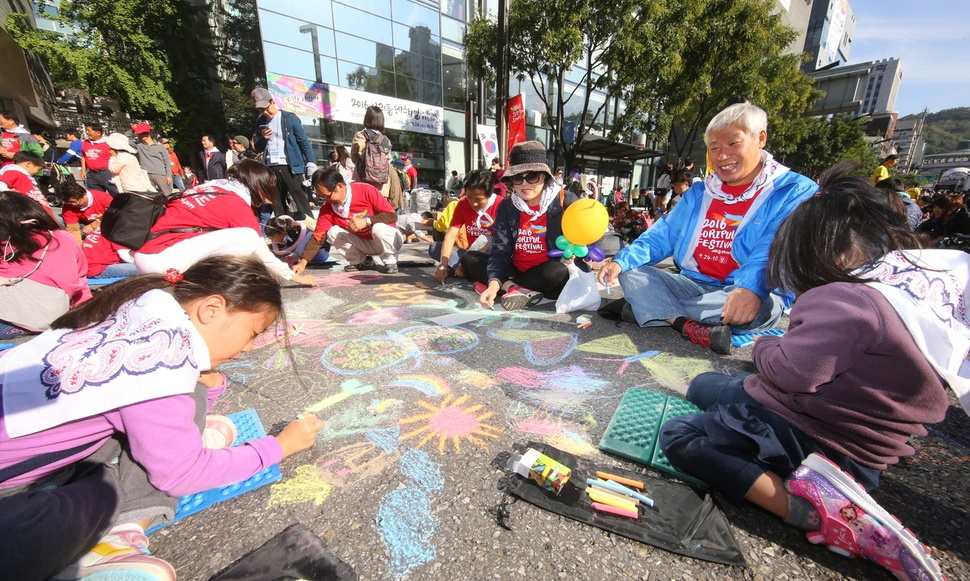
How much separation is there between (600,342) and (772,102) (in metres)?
19.4

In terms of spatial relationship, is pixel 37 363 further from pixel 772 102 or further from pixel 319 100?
pixel 772 102

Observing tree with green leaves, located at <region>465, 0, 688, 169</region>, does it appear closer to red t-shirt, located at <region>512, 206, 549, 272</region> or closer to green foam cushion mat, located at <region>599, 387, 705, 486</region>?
red t-shirt, located at <region>512, 206, 549, 272</region>

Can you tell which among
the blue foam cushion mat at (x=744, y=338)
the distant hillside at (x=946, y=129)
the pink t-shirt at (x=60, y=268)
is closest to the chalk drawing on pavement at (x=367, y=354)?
the pink t-shirt at (x=60, y=268)

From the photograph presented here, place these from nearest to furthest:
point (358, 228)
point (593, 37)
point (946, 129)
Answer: point (358, 228)
point (593, 37)
point (946, 129)

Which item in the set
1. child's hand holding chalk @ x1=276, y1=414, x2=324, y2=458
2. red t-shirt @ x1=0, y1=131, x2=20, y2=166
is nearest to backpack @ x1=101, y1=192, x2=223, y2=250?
child's hand holding chalk @ x1=276, y1=414, x2=324, y2=458

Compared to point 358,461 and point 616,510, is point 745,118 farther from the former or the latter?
point 358,461

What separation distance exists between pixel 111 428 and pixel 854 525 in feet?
6.73

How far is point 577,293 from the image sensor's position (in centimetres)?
317

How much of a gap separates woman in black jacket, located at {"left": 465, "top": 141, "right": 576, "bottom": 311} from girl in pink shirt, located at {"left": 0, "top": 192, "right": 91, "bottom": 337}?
2.92 meters

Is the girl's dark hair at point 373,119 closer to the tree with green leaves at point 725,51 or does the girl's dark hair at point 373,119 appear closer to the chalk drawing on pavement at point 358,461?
the chalk drawing on pavement at point 358,461

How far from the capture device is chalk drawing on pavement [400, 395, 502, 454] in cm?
165

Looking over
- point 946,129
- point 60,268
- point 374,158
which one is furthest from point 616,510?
point 946,129

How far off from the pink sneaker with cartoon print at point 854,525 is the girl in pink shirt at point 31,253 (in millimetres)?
3833

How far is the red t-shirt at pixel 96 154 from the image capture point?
607cm
